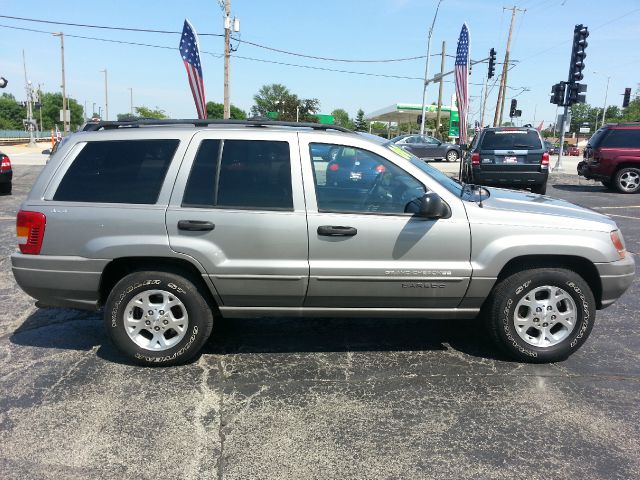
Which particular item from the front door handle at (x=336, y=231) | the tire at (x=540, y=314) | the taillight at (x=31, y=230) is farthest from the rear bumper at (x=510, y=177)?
the taillight at (x=31, y=230)

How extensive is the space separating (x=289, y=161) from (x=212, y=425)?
186cm

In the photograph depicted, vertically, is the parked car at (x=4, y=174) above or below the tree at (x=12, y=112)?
below

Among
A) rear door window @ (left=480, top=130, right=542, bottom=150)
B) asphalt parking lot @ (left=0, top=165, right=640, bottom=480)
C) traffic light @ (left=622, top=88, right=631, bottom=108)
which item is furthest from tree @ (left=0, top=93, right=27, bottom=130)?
asphalt parking lot @ (left=0, top=165, right=640, bottom=480)

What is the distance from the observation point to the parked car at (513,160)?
12008 millimetres

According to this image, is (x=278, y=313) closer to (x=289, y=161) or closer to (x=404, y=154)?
(x=289, y=161)

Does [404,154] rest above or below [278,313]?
above

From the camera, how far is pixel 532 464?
2.82m

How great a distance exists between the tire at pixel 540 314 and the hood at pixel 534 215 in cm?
36

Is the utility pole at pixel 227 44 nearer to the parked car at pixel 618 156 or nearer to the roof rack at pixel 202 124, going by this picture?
the parked car at pixel 618 156

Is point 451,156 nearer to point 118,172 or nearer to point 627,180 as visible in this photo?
point 627,180

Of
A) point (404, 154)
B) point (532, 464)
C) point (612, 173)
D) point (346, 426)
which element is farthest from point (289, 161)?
point (612, 173)

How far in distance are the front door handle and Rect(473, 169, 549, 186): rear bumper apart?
917cm

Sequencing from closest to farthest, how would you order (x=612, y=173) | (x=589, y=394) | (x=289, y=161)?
(x=589, y=394) → (x=289, y=161) → (x=612, y=173)

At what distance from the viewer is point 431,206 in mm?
3619
